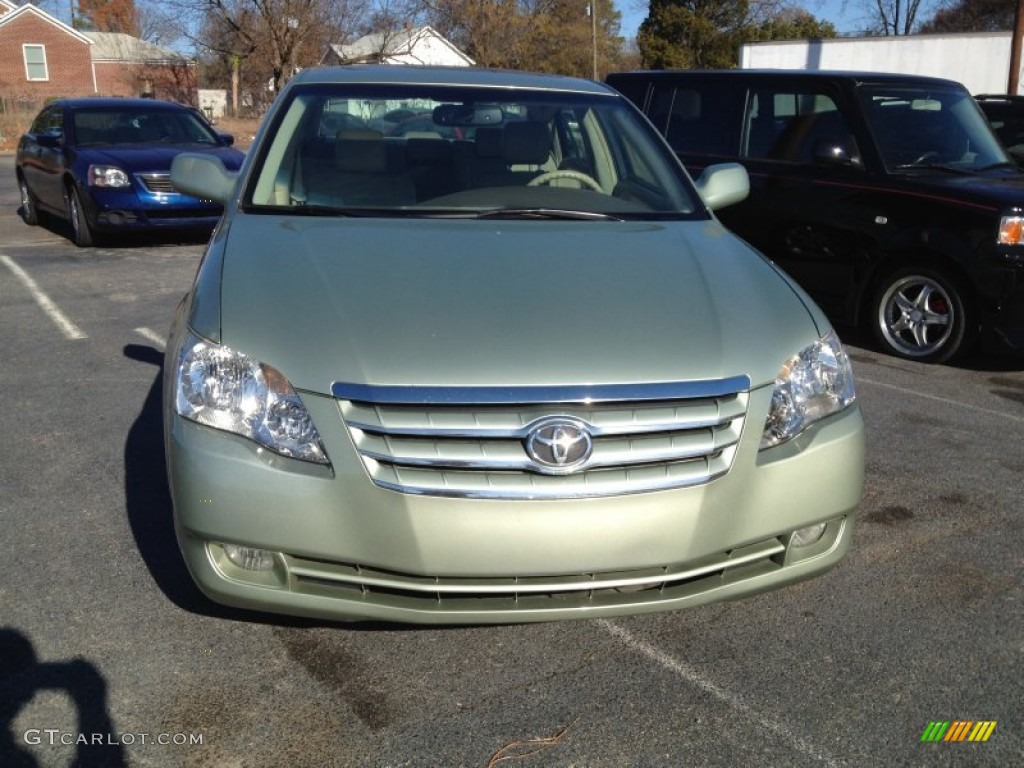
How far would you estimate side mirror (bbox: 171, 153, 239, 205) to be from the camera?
4219mm

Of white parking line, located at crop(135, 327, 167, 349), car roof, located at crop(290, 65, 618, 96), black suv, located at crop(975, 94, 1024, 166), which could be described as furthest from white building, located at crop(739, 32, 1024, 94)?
car roof, located at crop(290, 65, 618, 96)

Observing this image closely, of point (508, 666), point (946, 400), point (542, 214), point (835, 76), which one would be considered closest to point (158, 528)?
point (508, 666)

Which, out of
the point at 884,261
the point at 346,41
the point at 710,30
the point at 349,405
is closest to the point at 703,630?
the point at 349,405

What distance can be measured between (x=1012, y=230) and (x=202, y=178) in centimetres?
468

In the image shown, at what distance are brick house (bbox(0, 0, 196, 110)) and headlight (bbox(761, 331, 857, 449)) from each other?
2028 inches

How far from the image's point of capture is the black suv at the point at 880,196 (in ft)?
20.5

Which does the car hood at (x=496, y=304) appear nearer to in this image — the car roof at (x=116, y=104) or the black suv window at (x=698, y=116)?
the black suv window at (x=698, y=116)

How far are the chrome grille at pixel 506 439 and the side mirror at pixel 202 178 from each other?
204cm

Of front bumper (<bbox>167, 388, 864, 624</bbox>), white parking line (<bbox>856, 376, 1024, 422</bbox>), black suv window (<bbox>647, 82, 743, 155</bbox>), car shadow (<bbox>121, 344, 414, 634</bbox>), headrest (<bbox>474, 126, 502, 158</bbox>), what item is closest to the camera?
front bumper (<bbox>167, 388, 864, 624</bbox>)

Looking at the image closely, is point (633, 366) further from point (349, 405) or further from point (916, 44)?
point (916, 44)

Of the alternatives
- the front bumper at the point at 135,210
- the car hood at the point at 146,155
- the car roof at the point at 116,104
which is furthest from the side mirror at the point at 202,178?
the car roof at the point at 116,104

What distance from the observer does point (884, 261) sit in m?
6.69

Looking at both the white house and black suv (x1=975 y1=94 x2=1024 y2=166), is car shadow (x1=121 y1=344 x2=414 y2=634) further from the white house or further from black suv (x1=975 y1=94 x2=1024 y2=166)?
the white house

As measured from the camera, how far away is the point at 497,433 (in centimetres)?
248
